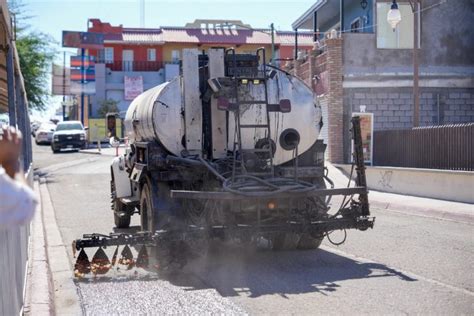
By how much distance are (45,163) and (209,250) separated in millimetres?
24113

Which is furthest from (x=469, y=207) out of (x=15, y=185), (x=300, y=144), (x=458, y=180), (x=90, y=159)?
(x=90, y=159)

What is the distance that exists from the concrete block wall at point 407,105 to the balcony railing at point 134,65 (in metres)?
38.0

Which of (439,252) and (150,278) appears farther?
(439,252)

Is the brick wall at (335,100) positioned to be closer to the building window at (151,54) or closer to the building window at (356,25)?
the building window at (356,25)

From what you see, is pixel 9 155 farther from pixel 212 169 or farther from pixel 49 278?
pixel 212 169

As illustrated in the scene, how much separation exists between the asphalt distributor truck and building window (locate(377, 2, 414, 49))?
15.5 meters

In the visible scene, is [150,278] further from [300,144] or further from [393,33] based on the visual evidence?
[393,33]

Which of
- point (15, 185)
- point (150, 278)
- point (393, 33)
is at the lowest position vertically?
point (150, 278)

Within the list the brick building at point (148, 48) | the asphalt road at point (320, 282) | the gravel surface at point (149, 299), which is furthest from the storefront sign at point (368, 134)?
the brick building at point (148, 48)

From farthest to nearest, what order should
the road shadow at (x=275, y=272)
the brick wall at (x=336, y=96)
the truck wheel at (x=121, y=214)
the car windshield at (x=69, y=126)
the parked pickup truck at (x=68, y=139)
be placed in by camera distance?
1. the car windshield at (x=69, y=126)
2. the parked pickup truck at (x=68, y=139)
3. the brick wall at (x=336, y=96)
4. the truck wheel at (x=121, y=214)
5. the road shadow at (x=275, y=272)

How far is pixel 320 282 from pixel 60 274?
3.26 meters

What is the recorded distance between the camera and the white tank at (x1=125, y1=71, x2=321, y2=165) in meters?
8.86

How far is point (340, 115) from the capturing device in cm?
2347

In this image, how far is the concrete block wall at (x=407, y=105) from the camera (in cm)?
2362
